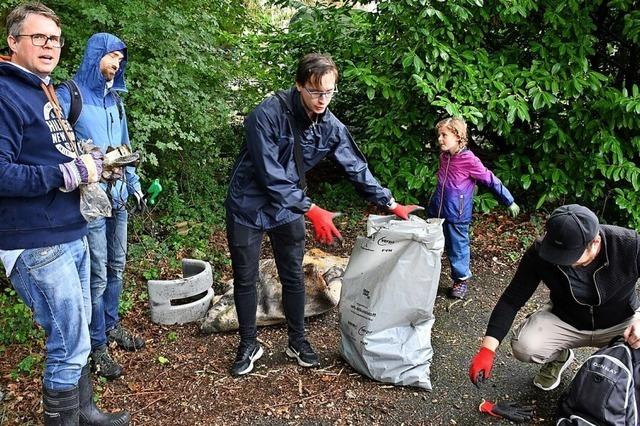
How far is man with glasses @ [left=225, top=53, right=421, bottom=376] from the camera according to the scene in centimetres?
274

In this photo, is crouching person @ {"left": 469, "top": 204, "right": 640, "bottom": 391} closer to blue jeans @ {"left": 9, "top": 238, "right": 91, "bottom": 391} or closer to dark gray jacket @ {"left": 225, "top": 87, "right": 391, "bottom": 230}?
dark gray jacket @ {"left": 225, "top": 87, "right": 391, "bottom": 230}

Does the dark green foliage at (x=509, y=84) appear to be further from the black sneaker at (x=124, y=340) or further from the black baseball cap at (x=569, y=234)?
the black sneaker at (x=124, y=340)

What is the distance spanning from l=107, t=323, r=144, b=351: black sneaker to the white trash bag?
1426mm

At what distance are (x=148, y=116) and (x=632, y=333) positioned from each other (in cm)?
374

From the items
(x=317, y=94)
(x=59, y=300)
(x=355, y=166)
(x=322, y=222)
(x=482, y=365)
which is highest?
(x=317, y=94)

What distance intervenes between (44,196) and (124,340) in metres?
1.63

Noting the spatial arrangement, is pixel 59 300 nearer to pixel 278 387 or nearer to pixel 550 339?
pixel 278 387

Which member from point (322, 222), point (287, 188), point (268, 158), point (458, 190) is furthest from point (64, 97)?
point (458, 190)

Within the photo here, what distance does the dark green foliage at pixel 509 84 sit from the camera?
4703mm

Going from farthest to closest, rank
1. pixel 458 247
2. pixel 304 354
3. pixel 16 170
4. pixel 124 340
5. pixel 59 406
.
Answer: pixel 458 247, pixel 124 340, pixel 304 354, pixel 59 406, pixel 16 170

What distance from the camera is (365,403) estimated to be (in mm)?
2898

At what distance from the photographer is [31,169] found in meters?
2.00

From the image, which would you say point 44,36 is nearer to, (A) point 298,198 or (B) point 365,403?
(A) point 298,198

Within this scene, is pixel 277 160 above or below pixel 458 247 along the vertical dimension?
above
